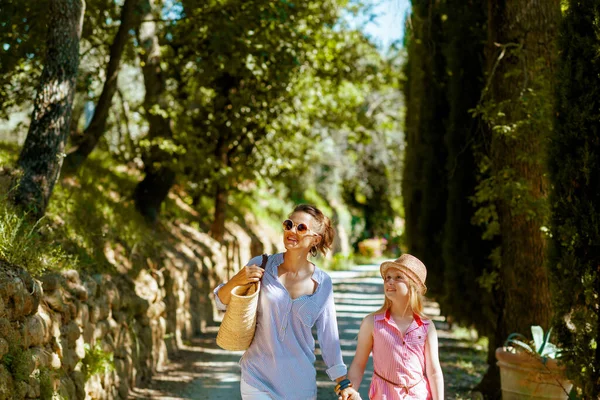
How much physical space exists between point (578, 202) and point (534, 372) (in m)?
1.69

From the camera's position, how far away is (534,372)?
689 centimetres

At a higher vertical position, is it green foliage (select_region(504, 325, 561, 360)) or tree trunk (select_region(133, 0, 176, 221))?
tree trunk (select_region(133, 0, 176, 221))

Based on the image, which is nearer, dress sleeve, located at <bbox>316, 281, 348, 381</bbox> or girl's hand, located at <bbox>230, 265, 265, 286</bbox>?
girl's hand, located at <bbox>230, 265, 265, 286</bbox>

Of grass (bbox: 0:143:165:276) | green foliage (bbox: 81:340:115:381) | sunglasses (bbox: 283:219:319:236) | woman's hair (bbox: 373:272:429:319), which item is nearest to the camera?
sunglasses (bbox: 283:219:319:236)

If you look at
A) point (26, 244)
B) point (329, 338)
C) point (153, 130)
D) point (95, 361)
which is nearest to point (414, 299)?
point (329, 338)

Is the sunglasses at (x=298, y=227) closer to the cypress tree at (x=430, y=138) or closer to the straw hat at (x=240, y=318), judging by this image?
the straw hat at (x=240, y=318)

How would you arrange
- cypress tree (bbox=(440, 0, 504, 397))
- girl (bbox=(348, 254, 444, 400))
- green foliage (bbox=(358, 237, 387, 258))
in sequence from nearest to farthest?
1. girl (bbox=(348, 254, 444, 400))
2. cypress tree (bbox=(440, 0, 504, 397))
3. green foliage (bbox=(358, 237, 387, 258))

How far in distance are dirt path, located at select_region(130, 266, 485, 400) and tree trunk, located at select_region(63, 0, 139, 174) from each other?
134 inches

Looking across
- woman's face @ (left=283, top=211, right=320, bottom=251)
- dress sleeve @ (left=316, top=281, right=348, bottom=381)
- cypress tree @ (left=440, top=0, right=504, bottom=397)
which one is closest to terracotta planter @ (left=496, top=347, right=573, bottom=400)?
dress sleeve @ (left=316, top=281, right=348, bottom=381)

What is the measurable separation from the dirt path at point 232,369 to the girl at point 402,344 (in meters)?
4.68

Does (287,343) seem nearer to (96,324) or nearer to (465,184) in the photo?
(96,324)

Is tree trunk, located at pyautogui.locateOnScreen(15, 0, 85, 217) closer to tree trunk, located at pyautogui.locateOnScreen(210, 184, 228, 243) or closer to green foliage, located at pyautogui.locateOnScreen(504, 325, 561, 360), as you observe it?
green foliage, located at pyautogui.locateOnScreen(504, 325, 561, 360)

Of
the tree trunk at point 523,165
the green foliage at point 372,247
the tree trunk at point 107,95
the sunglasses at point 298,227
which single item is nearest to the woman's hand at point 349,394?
the sunglasses at point 298,227

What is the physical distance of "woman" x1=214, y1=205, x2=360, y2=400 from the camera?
438cm
